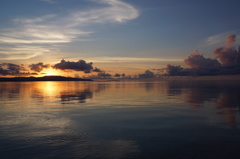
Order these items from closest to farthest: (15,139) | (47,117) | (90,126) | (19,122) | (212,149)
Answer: (212,149)
(15,139)
(90,126)
(19,122)
(47,117)

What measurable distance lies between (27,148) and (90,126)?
691 centimetres

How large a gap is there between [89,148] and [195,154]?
6.86 m

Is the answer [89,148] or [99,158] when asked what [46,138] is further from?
[99,158]

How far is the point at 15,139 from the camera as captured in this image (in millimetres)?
15531

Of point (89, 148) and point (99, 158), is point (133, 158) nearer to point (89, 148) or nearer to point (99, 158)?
point (99, 158)

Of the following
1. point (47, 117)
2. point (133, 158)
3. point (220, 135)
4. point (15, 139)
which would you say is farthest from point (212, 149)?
point (47, 117)

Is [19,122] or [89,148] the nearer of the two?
[89,148]

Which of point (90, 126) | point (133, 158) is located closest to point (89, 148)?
point (133, 158)

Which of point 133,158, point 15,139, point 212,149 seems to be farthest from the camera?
point 15,139

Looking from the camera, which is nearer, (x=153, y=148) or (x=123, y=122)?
(x=153, y=148)

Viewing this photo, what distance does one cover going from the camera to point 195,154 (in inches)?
496

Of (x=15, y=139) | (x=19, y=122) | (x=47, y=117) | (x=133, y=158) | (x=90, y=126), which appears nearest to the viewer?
(x=133, y=158)

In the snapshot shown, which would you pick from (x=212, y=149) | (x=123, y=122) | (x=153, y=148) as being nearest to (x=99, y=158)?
(x=153, y=148)

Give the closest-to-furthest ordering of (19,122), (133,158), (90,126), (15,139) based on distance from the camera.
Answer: (133,158)
(15,139)
(90,126)
(19,122)
